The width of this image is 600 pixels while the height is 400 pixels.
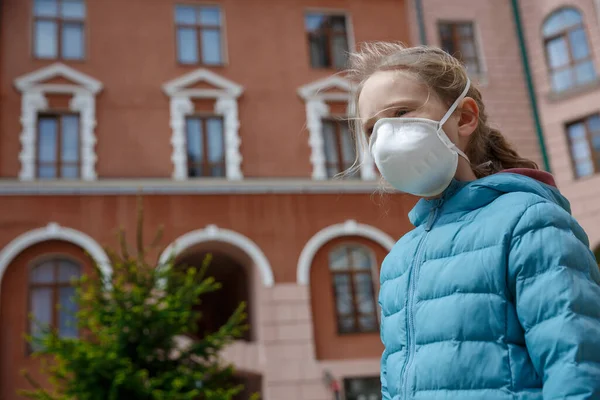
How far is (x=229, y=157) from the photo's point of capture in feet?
54.4

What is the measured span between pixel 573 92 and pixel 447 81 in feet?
55.9

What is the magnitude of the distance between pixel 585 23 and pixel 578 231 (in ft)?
58.7

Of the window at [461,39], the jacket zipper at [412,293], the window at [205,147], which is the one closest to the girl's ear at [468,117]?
the jacket zipper at [412,293]

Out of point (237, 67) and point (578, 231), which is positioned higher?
point (237, 67)

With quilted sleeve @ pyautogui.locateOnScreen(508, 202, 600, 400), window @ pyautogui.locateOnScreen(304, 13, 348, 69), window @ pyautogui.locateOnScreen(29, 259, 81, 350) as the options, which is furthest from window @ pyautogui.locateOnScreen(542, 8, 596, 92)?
quilted sleeve @ pyautogui.locateOnScreen(508, 202, 600, 400)

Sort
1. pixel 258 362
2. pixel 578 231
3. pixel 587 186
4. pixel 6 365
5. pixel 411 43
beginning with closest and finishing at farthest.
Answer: pixel 578 231, pixel 6 365, pixel 258 362, pixel 587 186, pixel 411 43

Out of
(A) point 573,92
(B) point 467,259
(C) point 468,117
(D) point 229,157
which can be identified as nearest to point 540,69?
(A) point 573,92

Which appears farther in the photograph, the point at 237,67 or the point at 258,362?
the point at 237,67

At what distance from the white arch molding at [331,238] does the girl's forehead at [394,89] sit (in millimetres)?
13927

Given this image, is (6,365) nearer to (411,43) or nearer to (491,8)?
(411,43)

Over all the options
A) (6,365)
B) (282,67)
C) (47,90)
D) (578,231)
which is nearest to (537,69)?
(282,67)

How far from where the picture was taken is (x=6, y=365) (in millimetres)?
14461

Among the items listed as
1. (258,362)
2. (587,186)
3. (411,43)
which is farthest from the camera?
(411,43)

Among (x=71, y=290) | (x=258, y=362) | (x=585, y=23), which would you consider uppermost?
(x=585, y=23)
